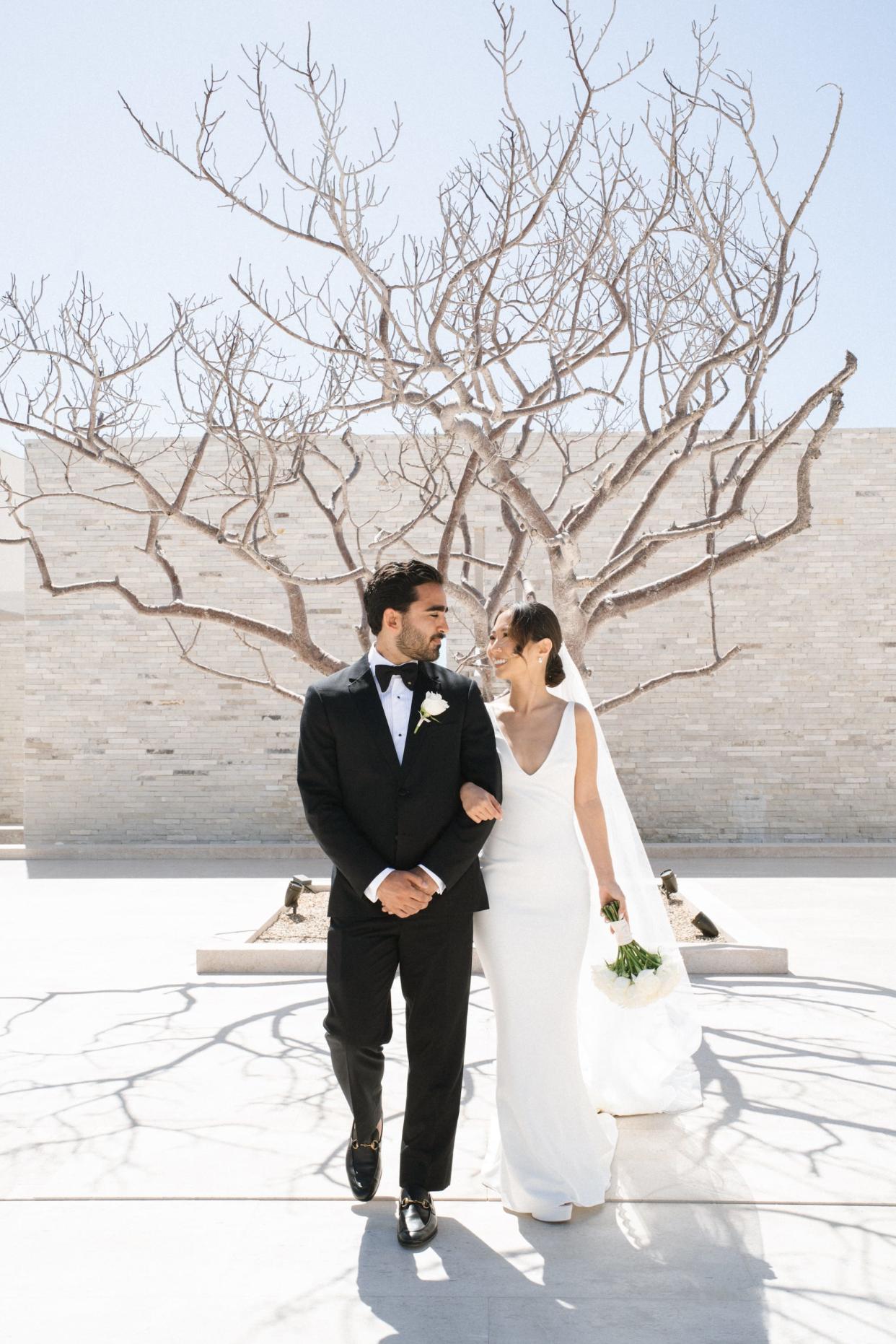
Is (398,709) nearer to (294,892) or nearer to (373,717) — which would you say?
(373,717)

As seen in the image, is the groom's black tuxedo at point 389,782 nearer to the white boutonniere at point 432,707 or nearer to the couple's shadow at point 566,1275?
the white boutonniere at point 432,707

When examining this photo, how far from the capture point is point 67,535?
12.5m

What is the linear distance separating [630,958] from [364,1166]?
0.96 metres

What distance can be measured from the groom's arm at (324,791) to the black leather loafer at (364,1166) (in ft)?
2.42

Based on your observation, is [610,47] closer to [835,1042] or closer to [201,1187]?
[835,1042]

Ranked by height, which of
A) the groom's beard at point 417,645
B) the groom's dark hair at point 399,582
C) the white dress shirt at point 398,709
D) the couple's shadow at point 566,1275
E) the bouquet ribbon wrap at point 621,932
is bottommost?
the couple's shadow at point 566,1275

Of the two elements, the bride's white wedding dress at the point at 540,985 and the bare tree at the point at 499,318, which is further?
the bare tree at the point at 499,318

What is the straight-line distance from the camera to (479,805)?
9.84 feet

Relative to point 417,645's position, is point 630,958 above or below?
below

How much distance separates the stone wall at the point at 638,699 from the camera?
12.1 meters

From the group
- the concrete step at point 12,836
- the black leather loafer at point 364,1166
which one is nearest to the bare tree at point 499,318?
the black leather loafer at point 364,1166

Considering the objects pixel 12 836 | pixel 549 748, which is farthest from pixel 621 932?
pixel 12 836

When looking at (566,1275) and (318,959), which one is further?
(318,959)

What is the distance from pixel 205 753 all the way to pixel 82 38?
7.64 m
